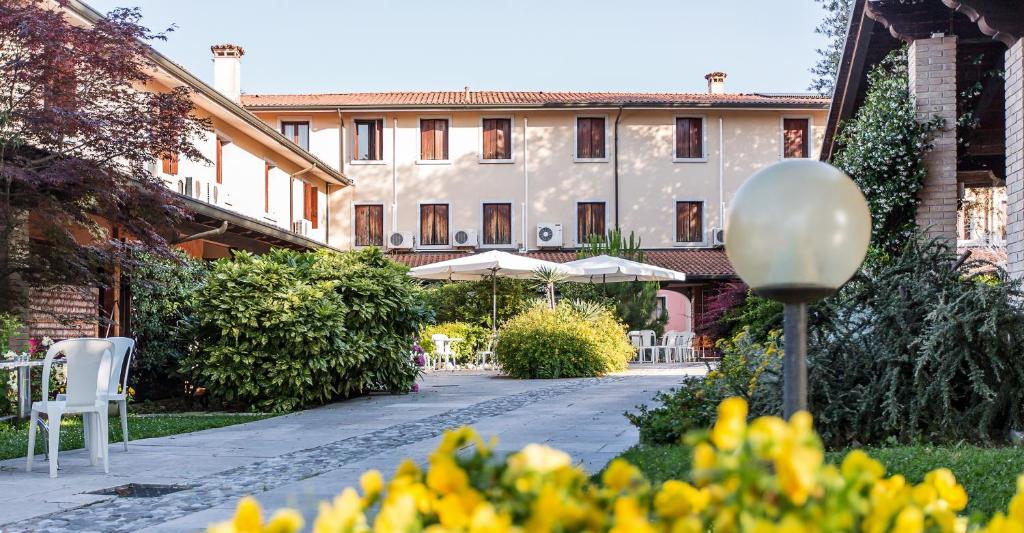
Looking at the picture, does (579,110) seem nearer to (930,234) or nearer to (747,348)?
(930,234)

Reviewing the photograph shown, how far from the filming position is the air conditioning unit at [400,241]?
3048 centimetres

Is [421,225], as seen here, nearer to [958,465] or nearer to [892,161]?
[892,161]

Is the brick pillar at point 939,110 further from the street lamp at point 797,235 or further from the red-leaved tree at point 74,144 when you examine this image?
the street lamp at point 797,235

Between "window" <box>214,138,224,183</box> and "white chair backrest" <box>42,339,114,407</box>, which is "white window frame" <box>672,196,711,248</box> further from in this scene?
"white chair backrest" <box>42,339,114,407</box>

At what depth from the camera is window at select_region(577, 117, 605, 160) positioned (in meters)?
30.9

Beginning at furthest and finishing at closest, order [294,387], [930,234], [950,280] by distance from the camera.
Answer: [294,387], [930,234], [950,280]

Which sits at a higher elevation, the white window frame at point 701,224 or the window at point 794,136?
the window at point 794,136

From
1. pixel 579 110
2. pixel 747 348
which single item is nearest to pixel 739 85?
pixel 579 110

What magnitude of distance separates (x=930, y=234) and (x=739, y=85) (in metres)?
24.7

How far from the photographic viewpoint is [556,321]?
17594 millimetres

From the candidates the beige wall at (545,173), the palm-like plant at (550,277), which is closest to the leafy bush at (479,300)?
the palm-like plant at (550,277)

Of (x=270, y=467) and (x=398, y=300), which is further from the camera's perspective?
(x=398, y=300)

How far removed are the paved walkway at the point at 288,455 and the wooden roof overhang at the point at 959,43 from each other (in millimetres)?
4290

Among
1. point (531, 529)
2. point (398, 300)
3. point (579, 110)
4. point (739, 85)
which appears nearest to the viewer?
point (531, 529)
